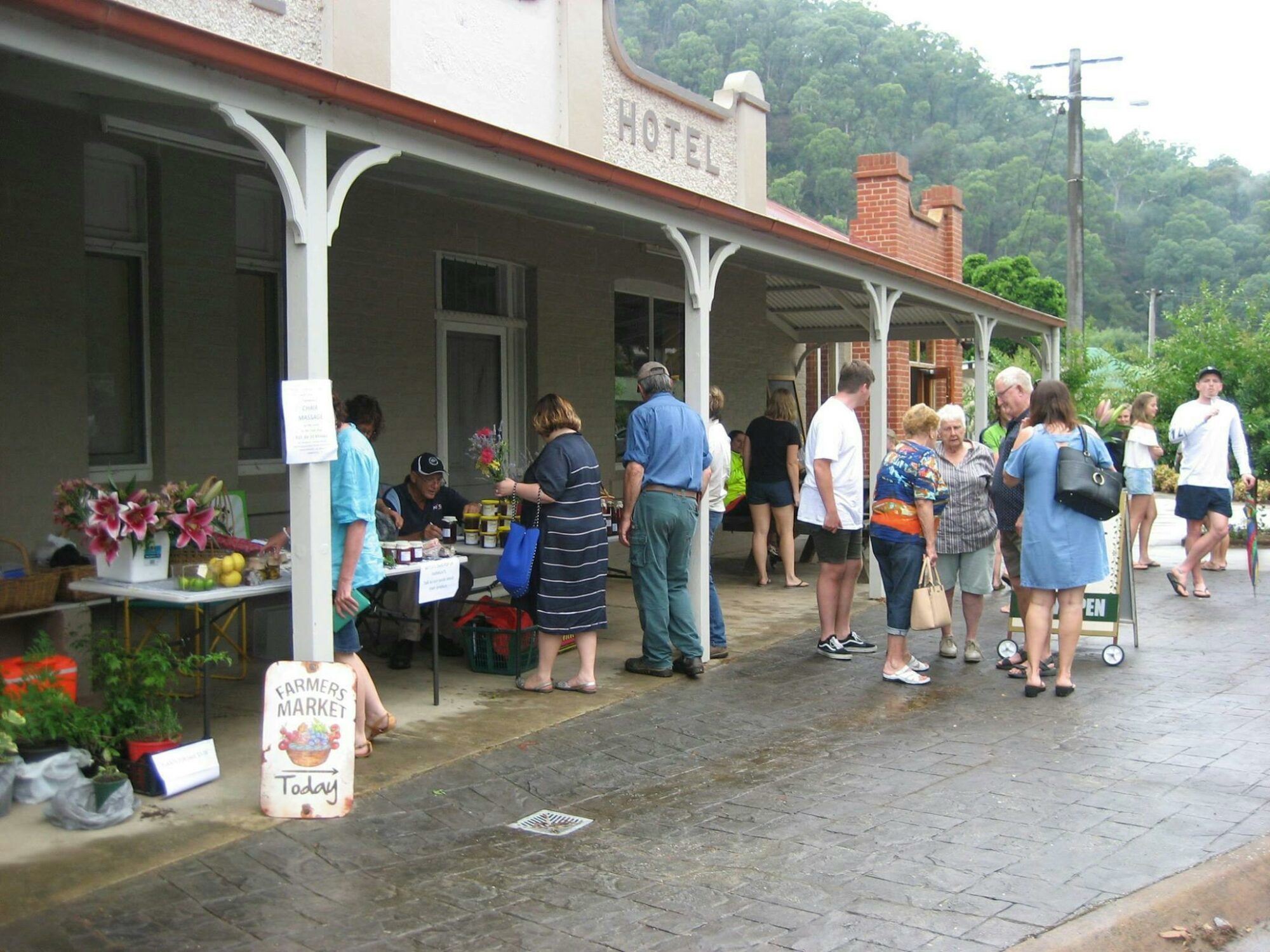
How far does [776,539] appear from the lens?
12.4 m

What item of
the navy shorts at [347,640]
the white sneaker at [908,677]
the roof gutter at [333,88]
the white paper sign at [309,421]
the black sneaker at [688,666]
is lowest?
the white sneaker at [908,677]

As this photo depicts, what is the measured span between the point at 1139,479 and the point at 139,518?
29.7 feet

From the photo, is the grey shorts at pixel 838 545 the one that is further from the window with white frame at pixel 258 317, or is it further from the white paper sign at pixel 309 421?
A: the window with white frame at pixel 258 317

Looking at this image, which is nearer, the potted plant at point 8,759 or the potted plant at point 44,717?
the potted plant at point 8,759

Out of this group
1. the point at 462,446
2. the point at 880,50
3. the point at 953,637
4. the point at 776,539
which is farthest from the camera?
the point at 880,50

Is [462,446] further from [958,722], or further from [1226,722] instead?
[1226,722]

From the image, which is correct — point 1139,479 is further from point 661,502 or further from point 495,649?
point 495,649

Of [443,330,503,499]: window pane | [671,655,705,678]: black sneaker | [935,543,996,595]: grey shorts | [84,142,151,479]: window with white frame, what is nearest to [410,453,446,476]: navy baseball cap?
[84,142,151,479]: window with white frame

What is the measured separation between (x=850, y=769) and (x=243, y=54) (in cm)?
405

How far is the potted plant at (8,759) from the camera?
15.6 feet

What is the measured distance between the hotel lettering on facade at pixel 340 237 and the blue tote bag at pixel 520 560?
4.56 ft

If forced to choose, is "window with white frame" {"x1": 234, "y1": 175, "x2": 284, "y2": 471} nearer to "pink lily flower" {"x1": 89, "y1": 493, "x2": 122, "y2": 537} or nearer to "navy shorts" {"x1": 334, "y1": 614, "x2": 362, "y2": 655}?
"pink lily flower" {"x1": 89, "y1": 493, "x2": 122, "y2": 537}

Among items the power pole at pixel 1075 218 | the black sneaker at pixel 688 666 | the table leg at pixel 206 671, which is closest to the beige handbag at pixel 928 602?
the black sneaker at pixel 688 666

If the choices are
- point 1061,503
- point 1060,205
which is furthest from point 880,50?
point 1061,503
